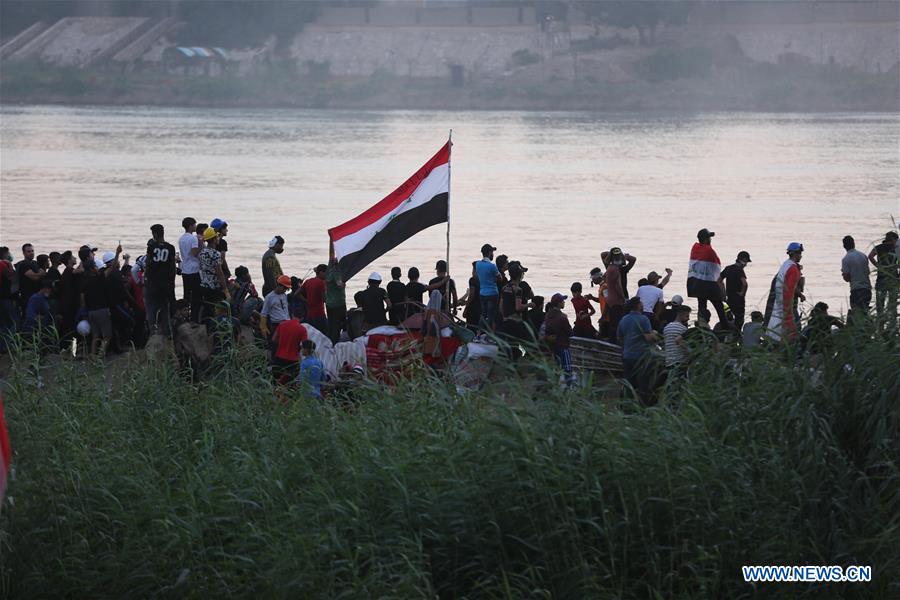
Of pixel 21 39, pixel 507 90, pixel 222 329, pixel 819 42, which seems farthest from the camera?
pixel 21 39

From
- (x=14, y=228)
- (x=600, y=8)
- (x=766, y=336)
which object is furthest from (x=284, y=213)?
(x=600, y=8)

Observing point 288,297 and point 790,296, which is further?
point 288,297

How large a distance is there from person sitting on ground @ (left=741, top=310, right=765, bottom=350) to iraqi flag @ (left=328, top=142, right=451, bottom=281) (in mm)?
3613

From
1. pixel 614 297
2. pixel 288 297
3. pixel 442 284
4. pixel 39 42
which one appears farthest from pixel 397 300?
pixel 39 42

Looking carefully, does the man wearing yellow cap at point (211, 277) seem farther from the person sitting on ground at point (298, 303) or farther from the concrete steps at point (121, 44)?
the concrete steps at point (121, 44)

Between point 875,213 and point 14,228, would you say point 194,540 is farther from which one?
point 875,213

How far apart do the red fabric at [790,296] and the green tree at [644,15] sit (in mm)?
113437

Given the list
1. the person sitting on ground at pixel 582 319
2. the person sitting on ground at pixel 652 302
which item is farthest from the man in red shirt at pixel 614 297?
the person sitting on ground at pixel 652 302

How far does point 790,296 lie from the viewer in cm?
1197

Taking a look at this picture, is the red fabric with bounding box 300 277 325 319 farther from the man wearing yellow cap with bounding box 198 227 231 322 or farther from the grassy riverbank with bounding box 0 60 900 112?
the grassy riverbank with bounding box 0 60 900 112

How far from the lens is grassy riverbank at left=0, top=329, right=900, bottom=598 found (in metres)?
9.30

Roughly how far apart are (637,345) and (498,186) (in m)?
37.9

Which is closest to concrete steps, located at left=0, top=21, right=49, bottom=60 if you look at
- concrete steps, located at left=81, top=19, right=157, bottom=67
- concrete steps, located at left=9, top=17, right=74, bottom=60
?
concrete steps, located at left=9, top=17, right=74, bottom=60

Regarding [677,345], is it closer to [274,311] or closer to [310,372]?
[310,372]
